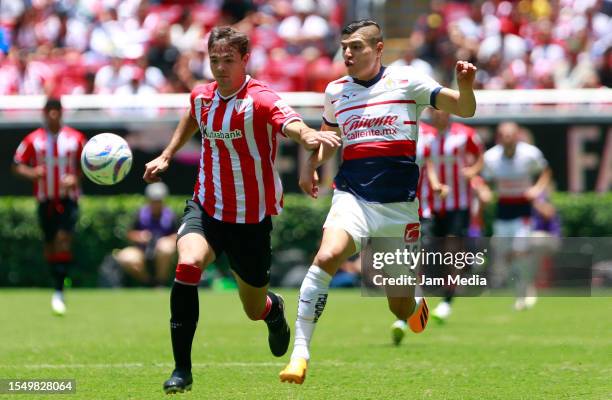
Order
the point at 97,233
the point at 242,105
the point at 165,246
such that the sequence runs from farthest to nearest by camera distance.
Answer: the point at 97,233, the point at 165,246, the point at 242,105

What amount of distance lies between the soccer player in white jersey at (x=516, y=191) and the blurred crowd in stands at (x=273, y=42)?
3912mm

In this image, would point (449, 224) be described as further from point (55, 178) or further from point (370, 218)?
point (370, 218)

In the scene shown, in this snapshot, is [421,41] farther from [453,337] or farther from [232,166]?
[232,166]

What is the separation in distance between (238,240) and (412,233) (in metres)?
1.21

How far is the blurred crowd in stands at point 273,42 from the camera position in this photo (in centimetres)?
2136

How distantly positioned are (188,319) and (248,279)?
35.8 inches

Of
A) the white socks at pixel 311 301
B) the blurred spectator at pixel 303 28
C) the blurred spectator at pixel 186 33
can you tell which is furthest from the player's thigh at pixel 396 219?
the blurred spectator at pixel 186 33

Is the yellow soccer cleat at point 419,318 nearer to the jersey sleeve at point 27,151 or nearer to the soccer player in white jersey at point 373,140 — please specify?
the soccer player in white jersey at point 373,140

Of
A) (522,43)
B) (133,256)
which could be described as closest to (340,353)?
(133,256)

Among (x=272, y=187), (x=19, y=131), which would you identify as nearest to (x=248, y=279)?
(x=272, y=187)

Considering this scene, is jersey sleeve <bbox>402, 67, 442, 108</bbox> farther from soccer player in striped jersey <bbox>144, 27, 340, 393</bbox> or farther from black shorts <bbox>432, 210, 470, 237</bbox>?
black shorts <bbox>432, 210, 470, 237</bbox>

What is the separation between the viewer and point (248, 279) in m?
8.81

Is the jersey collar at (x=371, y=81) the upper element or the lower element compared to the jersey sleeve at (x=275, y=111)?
upper

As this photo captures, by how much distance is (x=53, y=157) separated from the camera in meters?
15.6
